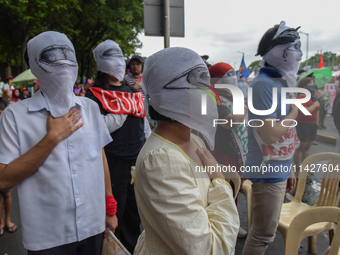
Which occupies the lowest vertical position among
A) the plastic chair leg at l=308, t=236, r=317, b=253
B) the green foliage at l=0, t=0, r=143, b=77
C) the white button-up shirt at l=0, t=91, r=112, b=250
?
the plastic chair leg at l=308, t=236, r=317, b=253

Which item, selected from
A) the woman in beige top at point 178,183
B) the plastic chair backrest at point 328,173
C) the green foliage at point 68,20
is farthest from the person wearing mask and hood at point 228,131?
the green foliage at point 68,20

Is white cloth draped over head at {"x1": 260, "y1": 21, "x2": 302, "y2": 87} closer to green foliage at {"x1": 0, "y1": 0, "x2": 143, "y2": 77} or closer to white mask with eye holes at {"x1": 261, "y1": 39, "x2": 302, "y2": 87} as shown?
white mask with eye holes at {"x1": 261, "y1": 39, "x2": 302, "y2": 87}

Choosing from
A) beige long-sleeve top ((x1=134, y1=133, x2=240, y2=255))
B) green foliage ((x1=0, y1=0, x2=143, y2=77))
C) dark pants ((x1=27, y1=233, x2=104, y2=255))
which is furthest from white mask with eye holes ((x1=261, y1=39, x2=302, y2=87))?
green foliage ((x1=0, y1=0, x2=143, y2=77))

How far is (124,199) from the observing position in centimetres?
255

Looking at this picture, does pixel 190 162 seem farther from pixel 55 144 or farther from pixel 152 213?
pixel 55 144

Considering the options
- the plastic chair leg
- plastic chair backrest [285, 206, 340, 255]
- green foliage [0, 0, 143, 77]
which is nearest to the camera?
plastic chair backrest [285, 206, 340, 255]

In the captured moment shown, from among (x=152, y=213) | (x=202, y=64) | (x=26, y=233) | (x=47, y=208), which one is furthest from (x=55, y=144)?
(x=202, y=64)

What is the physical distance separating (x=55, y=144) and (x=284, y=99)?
136cm

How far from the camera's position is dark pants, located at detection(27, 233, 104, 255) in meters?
1.42

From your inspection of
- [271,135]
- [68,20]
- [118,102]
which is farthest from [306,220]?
[68,20]

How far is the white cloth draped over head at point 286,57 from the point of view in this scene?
1909 millimetres

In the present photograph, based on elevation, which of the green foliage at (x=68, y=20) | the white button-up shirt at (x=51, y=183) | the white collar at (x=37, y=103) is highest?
the green foliage at (x=68, y=20)

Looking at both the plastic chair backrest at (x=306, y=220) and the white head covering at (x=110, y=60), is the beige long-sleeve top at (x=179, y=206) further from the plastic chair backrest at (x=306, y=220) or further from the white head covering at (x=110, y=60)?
the white head covering at (x=110, y=60)

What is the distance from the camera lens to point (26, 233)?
1.38 m
